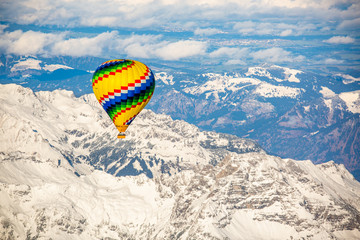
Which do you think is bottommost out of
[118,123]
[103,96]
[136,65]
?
[118,123]

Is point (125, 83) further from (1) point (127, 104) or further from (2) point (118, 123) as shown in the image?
(2) point (118, 123)

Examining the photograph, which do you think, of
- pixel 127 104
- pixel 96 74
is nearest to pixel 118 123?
pixel 127 104

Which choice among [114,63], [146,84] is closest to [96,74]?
[114,63]

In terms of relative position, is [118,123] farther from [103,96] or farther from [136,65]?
[136,65]

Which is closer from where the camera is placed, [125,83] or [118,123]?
[125,83]

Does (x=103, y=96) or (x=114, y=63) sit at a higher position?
(x=114, y=63)

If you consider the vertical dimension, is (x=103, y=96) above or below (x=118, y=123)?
above
